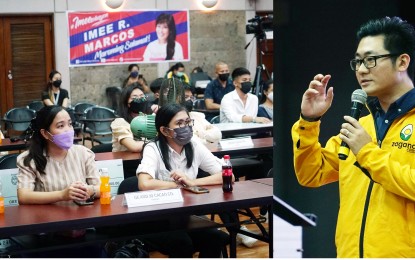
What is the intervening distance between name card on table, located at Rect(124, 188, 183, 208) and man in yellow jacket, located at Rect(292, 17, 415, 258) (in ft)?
5.26

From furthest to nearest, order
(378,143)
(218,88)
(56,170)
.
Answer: (218,88) → (56,170) → (378,143)

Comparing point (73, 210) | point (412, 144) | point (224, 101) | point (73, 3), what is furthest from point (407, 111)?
point (73, 3)

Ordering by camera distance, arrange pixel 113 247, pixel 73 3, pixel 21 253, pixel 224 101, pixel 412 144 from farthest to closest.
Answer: pixel 73 3
pixel 224 101
pixel 113 247
pixel 21 253
pixel 412 144

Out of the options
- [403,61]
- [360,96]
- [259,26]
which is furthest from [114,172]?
[259,26]

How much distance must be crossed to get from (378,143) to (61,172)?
221 cm

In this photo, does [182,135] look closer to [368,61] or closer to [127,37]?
[368,61]

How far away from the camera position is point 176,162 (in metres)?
3.85

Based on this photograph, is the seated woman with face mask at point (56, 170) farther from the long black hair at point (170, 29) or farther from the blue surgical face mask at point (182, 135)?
the long black hair at point (170, 29)

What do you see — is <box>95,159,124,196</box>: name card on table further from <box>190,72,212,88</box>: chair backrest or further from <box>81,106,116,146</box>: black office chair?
<box>190,72,212,88</box>: chair backrest

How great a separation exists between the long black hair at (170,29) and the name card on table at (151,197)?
9.54 metres

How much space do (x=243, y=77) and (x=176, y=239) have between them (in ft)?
12.8

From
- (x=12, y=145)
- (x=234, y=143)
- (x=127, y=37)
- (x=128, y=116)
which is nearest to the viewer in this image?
(x=234, y=143)

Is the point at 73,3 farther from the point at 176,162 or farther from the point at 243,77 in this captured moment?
the point at 176,162

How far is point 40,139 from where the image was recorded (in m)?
3.55
